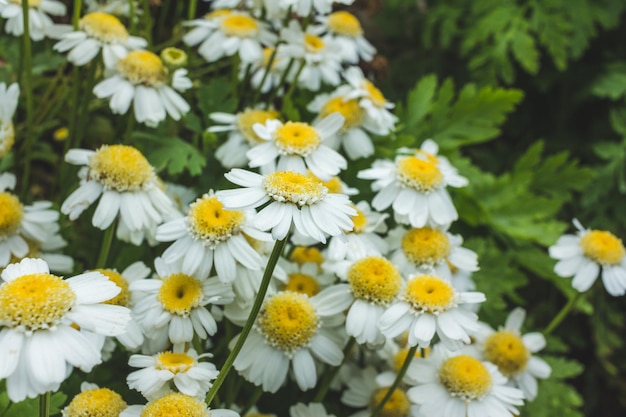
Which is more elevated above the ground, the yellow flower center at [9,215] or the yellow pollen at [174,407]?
the yellow pollen at [174,407]

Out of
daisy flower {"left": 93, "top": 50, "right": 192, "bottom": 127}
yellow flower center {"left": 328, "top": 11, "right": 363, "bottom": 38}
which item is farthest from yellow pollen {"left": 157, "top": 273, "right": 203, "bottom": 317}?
yellow flower center {"left": 328, "top": 11, "right": 363, "bottom": 38}

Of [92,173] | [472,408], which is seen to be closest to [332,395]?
[472,408]

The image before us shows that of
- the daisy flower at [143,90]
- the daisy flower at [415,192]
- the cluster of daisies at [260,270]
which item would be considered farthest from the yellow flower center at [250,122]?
the daisy flower at [415,192]

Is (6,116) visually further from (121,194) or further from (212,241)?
(212,241)

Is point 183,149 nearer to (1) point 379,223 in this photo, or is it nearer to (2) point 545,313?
(1) point 379,223

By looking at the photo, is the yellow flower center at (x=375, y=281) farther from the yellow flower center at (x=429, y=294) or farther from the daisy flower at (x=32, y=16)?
the daisy flower at (x=32, y=16)

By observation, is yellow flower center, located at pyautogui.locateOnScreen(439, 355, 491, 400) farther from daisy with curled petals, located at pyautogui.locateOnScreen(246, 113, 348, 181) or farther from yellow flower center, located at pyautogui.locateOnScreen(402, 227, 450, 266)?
daisy with curled petals, located at pyautogui.locateOnScreen(246, 113, 348, 181)
